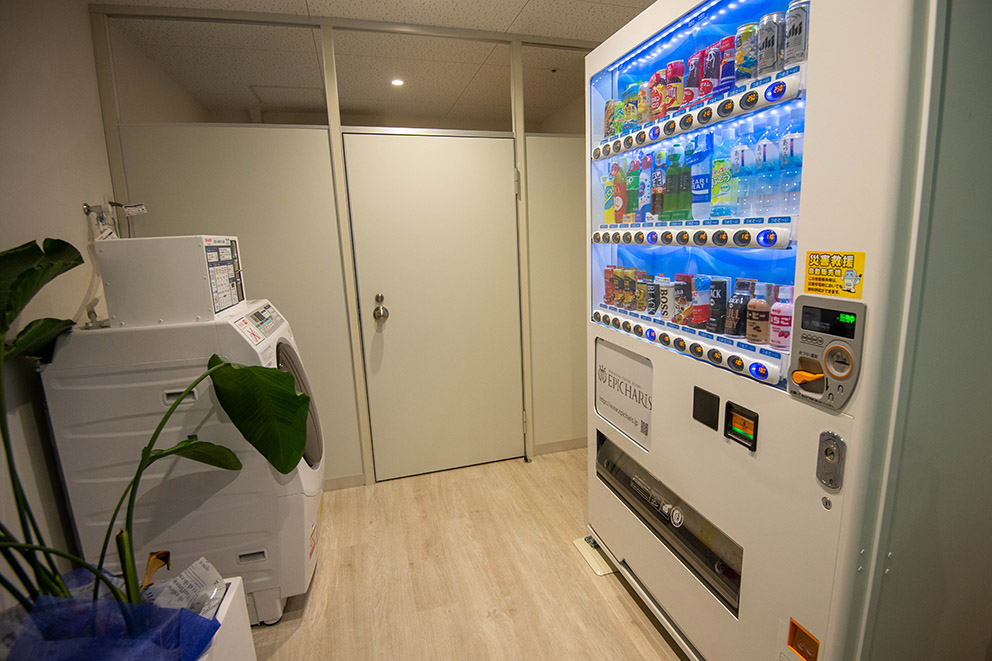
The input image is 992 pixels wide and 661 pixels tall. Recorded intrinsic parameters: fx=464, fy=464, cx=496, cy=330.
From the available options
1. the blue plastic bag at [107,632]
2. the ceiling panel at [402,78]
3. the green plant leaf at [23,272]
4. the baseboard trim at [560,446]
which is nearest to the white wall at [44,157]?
the green plant leaf at [23,272]

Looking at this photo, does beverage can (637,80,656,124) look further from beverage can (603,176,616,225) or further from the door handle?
the door handle

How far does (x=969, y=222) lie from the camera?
96 cm

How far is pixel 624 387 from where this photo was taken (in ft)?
6.02

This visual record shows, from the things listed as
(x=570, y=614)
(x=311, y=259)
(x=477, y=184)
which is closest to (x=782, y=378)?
(x=570, y=614)

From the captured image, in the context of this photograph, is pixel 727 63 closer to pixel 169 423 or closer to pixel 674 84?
pixel 674 84

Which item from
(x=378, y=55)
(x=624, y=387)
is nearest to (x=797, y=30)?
(x=624, y=387)

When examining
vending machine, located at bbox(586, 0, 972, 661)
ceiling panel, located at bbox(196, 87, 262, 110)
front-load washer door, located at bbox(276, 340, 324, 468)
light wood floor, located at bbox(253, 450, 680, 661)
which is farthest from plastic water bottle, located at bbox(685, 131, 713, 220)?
ceiling panel, located at bbox(196, 87, 262, 110)

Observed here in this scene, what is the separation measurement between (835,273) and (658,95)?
2.99ft

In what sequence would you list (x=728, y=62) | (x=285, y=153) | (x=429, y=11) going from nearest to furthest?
1. (x=728, y=62)
2. (x=429, y=11)
3. (x=285, y=153)

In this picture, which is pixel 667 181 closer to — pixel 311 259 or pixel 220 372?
pixel 220 372

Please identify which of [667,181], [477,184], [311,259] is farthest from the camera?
[477,184]

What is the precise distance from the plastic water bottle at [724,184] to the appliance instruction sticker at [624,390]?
56cm

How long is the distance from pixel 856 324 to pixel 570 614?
1.55 meters

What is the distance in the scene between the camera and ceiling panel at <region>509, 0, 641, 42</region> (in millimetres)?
2398
